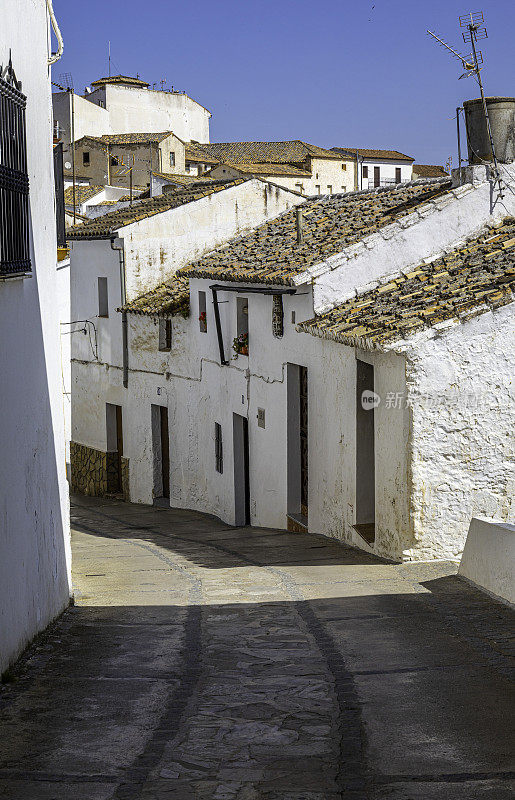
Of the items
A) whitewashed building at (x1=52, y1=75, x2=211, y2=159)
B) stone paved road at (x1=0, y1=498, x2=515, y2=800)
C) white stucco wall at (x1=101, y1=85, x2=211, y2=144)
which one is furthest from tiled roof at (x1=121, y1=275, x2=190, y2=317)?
white stucco wall at (x1=101, y1=85, x2=211, y2=144)

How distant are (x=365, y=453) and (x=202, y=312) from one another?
7.77m

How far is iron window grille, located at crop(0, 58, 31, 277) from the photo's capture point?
7.02 metres

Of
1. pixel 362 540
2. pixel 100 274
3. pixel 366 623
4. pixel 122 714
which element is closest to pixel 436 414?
pixel 362 540

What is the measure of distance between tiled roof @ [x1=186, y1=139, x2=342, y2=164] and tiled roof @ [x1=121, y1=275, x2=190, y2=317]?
37.3m

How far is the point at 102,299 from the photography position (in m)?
25.1

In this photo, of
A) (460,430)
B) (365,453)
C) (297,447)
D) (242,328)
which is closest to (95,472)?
(242,328)

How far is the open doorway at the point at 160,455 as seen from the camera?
2341 cm

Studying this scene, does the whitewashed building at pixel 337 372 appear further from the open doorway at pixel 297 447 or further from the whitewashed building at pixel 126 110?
the whitewashed building at pixel 126 110

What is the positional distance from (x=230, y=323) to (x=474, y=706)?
539 inches

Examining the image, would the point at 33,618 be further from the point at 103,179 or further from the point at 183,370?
the point at 103,179

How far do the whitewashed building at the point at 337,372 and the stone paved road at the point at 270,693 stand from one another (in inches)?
57.9

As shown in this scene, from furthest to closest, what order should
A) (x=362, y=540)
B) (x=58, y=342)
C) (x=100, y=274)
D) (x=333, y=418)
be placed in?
1. (x=100, y=274)
2. (x=333, y=418)
3. (x=362, y=540)
4. (x=58, y=342)

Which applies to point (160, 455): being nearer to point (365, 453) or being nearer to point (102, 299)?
point (102, 299)

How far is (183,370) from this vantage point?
22078mm
